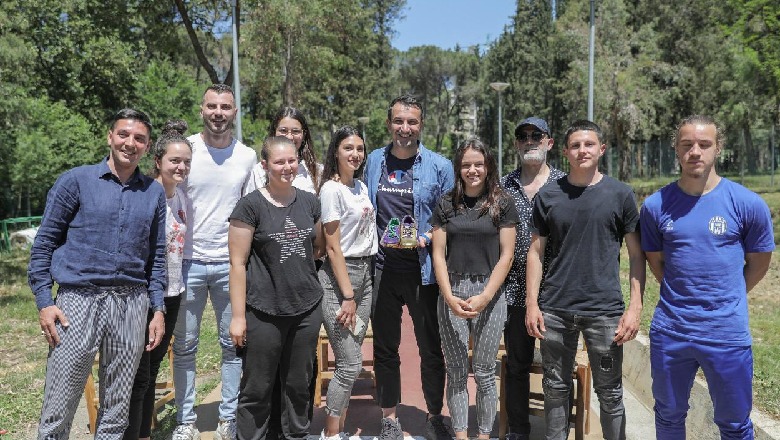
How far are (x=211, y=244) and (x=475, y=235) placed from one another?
156 centimetres

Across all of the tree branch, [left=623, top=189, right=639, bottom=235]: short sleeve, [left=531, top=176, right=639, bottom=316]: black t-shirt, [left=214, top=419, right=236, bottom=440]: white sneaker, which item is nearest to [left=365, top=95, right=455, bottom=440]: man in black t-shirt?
[left=531, top=176, right=639, bottom=316]: black t-shirt

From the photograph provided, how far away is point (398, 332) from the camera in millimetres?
3947

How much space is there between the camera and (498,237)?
3588mm

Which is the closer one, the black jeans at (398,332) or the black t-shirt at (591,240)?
the black t-shirt at (591,240)

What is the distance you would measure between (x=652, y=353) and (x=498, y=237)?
100 cm

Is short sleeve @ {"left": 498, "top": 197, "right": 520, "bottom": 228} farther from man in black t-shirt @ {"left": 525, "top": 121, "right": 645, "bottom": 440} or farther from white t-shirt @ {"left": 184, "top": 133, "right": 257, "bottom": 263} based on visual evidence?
white t-shirt @ {"left": 184, "top": 133, "right": 257, "bottom": 263}

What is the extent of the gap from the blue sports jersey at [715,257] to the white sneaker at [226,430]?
260 centimetres

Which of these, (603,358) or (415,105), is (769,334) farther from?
(415,105)

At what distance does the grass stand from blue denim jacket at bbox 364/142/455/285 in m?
2.19

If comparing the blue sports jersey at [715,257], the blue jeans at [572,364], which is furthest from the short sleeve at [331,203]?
the blue sports jersey at [715,257]

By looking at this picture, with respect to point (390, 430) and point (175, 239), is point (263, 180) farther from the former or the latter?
point (390, 430)

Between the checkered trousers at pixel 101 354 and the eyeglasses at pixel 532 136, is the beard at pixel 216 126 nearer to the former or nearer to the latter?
the checkered trousers at pixel 101 354

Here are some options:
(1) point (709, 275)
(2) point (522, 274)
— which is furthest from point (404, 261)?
(1) point (709, 275)

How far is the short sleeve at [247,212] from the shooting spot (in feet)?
10.7
